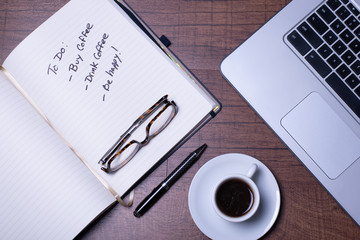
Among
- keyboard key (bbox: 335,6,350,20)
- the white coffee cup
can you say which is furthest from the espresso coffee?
keyboard key (bbox: 335,6,350,20)

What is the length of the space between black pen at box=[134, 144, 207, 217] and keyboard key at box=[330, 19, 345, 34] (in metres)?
0.30

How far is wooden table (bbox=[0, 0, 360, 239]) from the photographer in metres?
0.60

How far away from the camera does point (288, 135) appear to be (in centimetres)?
59

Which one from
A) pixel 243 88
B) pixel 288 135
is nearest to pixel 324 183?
pixel 288 135

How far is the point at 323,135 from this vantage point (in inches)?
22.9

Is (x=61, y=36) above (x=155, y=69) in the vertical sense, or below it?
above

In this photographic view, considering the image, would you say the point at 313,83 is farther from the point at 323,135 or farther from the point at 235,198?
the point at 235,198

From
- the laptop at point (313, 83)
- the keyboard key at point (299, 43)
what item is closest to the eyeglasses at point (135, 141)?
the laptop at point (313, 83)

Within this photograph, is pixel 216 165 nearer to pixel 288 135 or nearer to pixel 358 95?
pixel 288 135

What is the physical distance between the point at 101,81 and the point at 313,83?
37 cm

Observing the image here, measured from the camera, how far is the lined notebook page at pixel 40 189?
0.57 metres

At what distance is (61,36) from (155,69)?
0.18m

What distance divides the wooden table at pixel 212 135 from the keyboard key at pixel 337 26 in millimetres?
112

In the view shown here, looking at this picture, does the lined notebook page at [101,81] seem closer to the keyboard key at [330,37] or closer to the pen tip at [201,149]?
the pen tip at [201,149]
